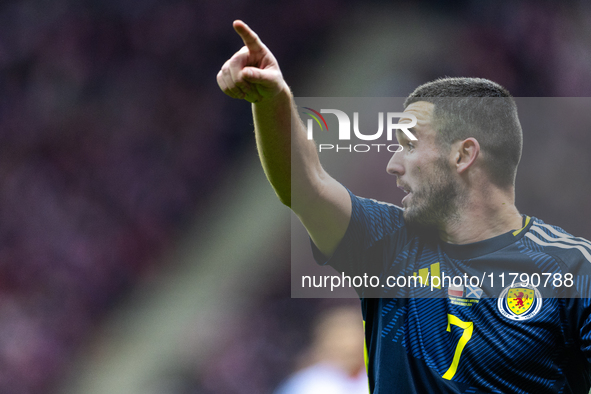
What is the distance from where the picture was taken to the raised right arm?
1348 mm

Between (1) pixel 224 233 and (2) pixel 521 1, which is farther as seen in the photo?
(1) pixel 224 233

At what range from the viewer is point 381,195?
2.28 meters

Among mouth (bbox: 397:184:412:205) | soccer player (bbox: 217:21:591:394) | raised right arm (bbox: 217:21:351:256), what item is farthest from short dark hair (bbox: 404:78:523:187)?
raised right arm (bbox: 217:21:351:256)

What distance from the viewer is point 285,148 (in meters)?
1.58

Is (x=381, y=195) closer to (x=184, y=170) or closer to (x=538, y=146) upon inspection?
(x=538, y=146)

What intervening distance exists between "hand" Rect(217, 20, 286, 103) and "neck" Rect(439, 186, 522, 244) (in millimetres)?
845

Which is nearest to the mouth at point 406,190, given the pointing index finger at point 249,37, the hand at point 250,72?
the hand at point 250,72

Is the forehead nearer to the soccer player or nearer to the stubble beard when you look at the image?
the soccer player

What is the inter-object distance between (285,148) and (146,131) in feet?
12.6

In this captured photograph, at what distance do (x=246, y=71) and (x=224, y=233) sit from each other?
393cm

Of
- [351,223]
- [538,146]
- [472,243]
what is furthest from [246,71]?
[538,146]

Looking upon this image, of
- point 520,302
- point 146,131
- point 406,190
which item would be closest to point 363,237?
point 406,190

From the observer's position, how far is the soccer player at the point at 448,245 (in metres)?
1.49

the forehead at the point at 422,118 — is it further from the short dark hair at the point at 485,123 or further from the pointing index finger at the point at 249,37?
the pointing index finger at the point at 249,37
